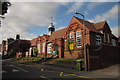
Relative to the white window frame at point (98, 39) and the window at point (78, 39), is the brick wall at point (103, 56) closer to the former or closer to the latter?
the white window frame at point (98, 39)

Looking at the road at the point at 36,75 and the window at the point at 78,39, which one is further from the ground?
the window at the point at 78,39

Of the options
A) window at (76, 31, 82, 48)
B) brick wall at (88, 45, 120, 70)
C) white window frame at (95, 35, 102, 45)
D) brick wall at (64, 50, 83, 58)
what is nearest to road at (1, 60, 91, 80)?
brick wall at (88, 45, 120, 70)

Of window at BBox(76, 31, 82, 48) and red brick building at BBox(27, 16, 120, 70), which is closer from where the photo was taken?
red brick building at BBox(27, 16, 120, 70)

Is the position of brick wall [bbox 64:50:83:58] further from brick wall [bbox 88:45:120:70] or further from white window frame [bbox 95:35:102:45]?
brick wall [bbox 88:45:120:70]

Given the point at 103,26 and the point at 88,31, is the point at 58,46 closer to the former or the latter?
the point at 88,31

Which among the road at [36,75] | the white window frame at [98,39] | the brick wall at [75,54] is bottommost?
the road at [36,75]

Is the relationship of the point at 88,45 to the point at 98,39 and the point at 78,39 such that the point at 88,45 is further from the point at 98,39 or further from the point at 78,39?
the point at 98,39

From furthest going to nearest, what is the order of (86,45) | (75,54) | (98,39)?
(98,39), (75,54), (86,45)

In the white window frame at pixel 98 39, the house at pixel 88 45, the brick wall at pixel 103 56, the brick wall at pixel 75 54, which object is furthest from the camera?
the white window frame at pixel 98 39

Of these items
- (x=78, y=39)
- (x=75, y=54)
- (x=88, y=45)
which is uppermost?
(x=78, y=39)

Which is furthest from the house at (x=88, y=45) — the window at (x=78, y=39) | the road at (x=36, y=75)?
the road at (x=36, y=75)

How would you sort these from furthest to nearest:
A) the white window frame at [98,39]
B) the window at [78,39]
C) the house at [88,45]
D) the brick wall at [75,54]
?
the white window frame at [98,39] < the window at [78,39] < the brick wall at [75,54] < the house at [88,45]

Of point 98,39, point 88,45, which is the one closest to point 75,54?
point 98,39

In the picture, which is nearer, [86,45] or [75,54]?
[86,45]
